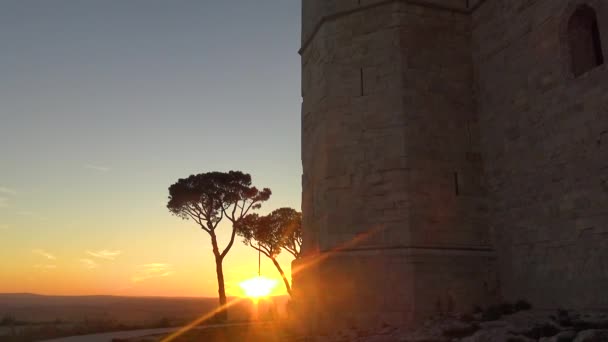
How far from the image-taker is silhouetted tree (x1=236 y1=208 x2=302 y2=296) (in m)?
29.8

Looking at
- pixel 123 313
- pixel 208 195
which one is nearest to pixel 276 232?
pixel 208 195

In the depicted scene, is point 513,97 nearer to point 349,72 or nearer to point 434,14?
point 434,14

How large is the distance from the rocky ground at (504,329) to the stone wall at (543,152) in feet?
2.53

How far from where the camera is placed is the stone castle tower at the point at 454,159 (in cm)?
788

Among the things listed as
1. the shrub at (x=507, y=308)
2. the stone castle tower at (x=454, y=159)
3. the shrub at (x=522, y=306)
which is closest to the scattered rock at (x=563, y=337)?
the stone castle tower at (x=454, y=159)

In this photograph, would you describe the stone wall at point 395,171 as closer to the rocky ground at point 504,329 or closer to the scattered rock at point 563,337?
the rocky ground at point 504,329

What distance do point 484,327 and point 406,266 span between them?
2.03 m

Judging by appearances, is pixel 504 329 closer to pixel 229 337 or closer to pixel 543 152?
pixel 543 152

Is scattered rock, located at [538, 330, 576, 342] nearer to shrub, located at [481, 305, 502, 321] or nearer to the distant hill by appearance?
shrub, located at [481, 305, 502, 321]

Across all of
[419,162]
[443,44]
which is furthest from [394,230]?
[443,44]

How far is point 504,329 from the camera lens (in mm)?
6520

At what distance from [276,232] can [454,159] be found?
21830 millimetres

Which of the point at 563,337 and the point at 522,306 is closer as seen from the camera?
the point at 563,337

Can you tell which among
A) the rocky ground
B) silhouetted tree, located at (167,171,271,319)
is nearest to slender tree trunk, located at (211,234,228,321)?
silhouetted tree, located at (167,171,271,319)
